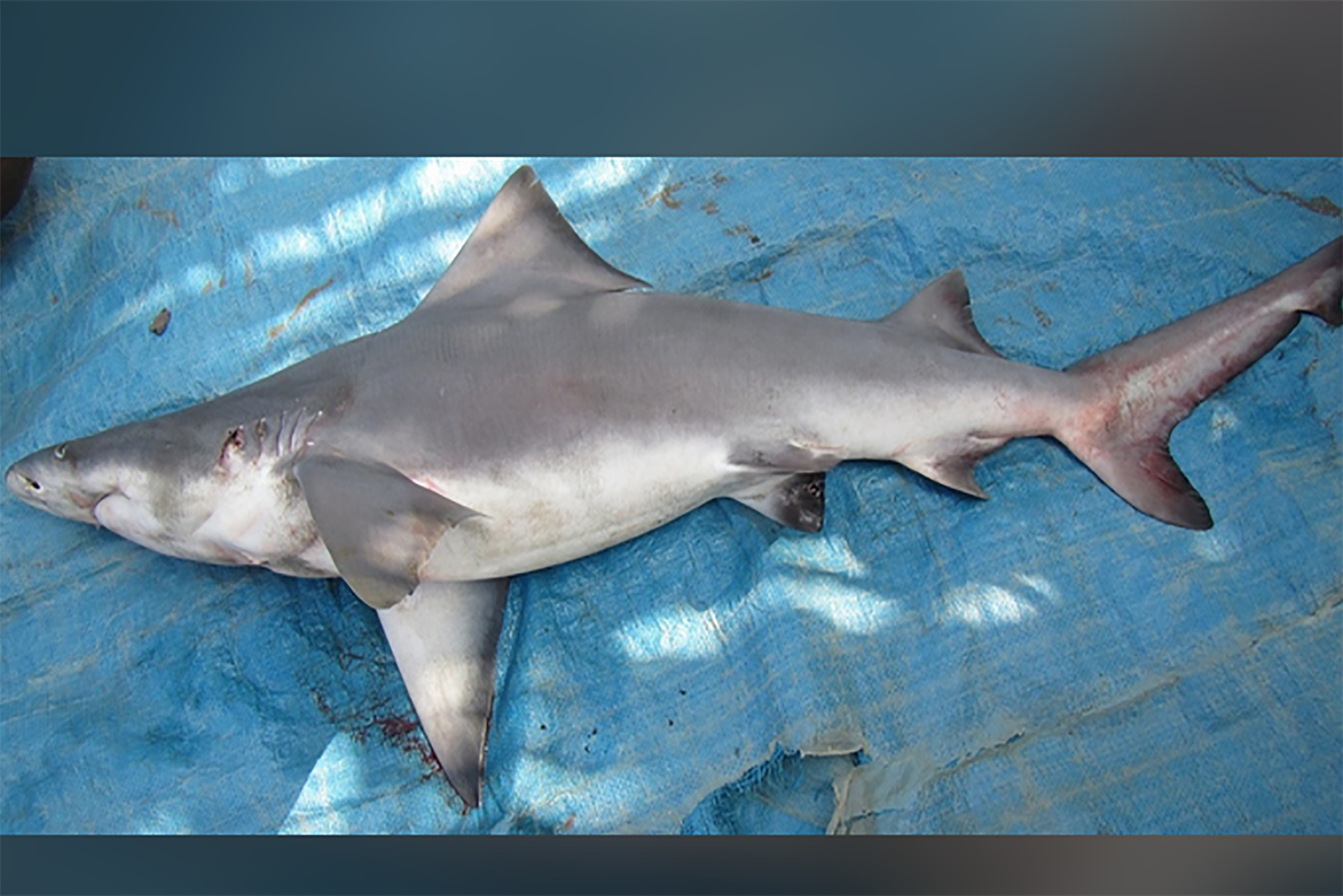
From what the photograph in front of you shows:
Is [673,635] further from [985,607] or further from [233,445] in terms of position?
[233,445]

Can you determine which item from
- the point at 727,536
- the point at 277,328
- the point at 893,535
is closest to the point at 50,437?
the point at 277,328

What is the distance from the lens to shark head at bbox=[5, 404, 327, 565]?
7.72 feet

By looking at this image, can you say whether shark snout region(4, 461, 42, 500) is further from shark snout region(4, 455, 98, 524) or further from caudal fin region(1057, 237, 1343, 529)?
caudal fin region(1057, 237, 1343, 529)

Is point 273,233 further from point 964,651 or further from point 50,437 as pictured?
point 964,651

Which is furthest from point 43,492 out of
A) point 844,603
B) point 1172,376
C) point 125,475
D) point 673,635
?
point 1172,376

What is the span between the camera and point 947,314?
8.78 ft

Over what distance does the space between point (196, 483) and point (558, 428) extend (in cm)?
88

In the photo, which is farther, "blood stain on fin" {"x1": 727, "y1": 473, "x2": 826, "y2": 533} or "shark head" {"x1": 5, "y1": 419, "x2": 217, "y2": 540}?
"blood stain on fin" {"x1": 727, "y1": 473, "x2": 826, "y2": 533}

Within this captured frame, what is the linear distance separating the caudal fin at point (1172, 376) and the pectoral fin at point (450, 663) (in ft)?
5.23

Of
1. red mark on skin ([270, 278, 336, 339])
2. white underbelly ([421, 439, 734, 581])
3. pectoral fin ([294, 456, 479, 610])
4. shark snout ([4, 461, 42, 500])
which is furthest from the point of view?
red mark on skin ([270, 278, 336, 339])

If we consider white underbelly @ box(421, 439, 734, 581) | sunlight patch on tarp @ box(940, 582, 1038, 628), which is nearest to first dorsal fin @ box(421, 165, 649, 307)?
white underbelly @ box(421, 439, 734, 581)

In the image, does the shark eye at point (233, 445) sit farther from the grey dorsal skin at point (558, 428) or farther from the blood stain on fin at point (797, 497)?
the blood stain on fin at point (797, 497)

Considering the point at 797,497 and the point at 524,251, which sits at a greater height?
the point at 524,251

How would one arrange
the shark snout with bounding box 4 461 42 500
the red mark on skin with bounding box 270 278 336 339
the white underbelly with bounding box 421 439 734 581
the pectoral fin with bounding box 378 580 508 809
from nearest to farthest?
the white underbelly with bounding box 421 439 734 581, the pectoral fin with bounding box 378 580 508 809, the shark snout with bounding box 4 461 42 500, the red mark on skin with bounding box 270 278 336 339
